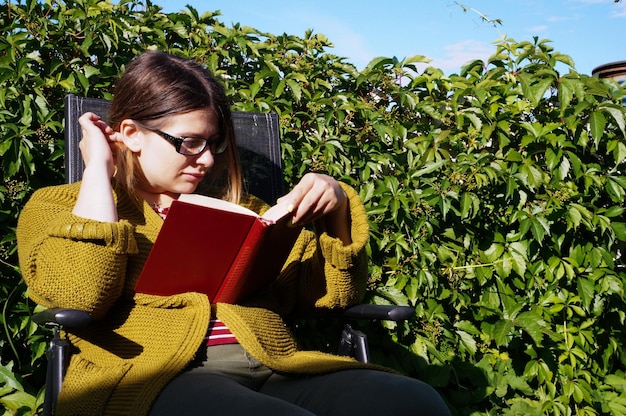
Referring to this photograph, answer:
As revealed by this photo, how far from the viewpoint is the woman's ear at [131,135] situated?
88.6 inches

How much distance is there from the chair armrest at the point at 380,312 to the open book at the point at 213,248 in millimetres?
355

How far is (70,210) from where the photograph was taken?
6.89 ft

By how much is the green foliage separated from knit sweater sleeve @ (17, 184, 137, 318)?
1184 mm

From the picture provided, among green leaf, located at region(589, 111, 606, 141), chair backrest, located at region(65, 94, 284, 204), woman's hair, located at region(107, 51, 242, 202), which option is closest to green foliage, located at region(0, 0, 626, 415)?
green leaf, located at region(589, 111, 606, 141)

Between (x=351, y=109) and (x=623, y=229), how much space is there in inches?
56.2

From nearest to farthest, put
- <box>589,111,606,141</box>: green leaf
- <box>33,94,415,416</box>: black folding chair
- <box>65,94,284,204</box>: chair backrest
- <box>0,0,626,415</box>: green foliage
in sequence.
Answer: <box>33,94,415,416</box>: black folding chair → <box>65,94,284,204</box>: chair backrest → <box>0,0,626,415</box>: green foliage → <box>589,111,606,141</box>: green leaf

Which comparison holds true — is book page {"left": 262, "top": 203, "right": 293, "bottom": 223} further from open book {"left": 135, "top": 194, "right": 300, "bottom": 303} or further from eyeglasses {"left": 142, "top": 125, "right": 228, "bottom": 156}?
eyeglasses {"left": 142, "top": 125, "right": 228, "bottom": 156}

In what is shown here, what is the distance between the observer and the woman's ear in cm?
225

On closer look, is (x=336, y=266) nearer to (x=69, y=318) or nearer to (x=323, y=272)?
(x=323, y=272)

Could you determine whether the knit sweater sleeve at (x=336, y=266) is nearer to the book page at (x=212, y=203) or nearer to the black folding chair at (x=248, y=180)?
the black folding chair at (x=248, y=180)

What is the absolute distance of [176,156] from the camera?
7.20 feet

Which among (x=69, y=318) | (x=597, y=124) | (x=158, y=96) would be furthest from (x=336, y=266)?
(x=597, y=124)

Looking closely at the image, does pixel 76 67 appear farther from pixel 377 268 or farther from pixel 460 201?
pixel 460 201

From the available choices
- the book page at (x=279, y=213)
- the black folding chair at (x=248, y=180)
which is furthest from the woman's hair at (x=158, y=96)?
the book page at (x=279, y=213)
